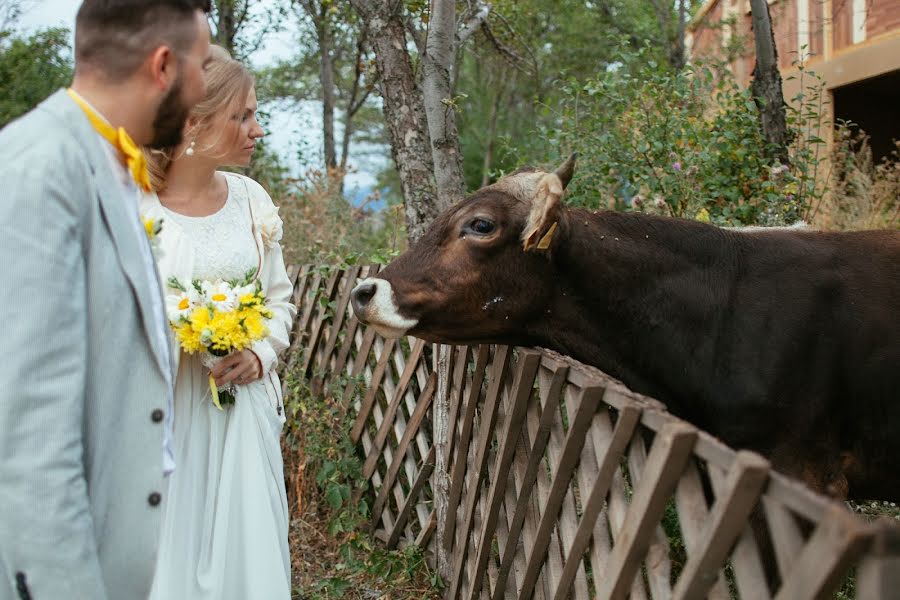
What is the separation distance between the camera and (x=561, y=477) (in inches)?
125

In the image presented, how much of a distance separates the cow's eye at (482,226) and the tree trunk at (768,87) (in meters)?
3.81

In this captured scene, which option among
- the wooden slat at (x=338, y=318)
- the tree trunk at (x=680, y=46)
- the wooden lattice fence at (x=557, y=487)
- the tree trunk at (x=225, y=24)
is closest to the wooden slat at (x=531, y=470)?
the wooden lattice fence at (x=557, y=487)

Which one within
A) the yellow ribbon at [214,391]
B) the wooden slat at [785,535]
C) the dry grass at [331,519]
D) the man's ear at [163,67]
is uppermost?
the man's ear at [163,67]

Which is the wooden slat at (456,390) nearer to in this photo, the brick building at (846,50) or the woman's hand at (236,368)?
the woman's hand at (236,368)

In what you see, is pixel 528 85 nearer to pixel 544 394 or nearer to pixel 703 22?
pixel 703 22

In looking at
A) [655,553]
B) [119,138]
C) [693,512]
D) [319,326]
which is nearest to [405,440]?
[319,326]

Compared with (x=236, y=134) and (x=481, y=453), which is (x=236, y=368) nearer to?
(x=236, y=134)

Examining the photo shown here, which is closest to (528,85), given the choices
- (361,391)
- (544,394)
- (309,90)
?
(309,90)

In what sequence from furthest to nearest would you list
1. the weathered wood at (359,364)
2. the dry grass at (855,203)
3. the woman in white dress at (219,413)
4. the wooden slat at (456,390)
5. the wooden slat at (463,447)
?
the dry grass at (855,203), the weathered wood at (359,364), the wooden slat at (456,390), the wooden slat at (463,447), the woman in white dress at (219,413)

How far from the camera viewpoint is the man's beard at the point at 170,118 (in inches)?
80.3

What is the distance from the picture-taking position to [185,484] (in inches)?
123

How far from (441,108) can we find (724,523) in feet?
10.8

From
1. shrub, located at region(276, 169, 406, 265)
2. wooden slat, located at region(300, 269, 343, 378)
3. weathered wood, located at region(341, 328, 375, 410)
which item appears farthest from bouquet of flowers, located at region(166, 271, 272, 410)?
shrub, located at region(276, 169, 406, 265)

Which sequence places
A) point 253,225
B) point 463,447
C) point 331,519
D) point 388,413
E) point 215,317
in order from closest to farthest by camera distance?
point 215,317 → point 253,225 → point 463,447 → point 388,413 → point 331,519
